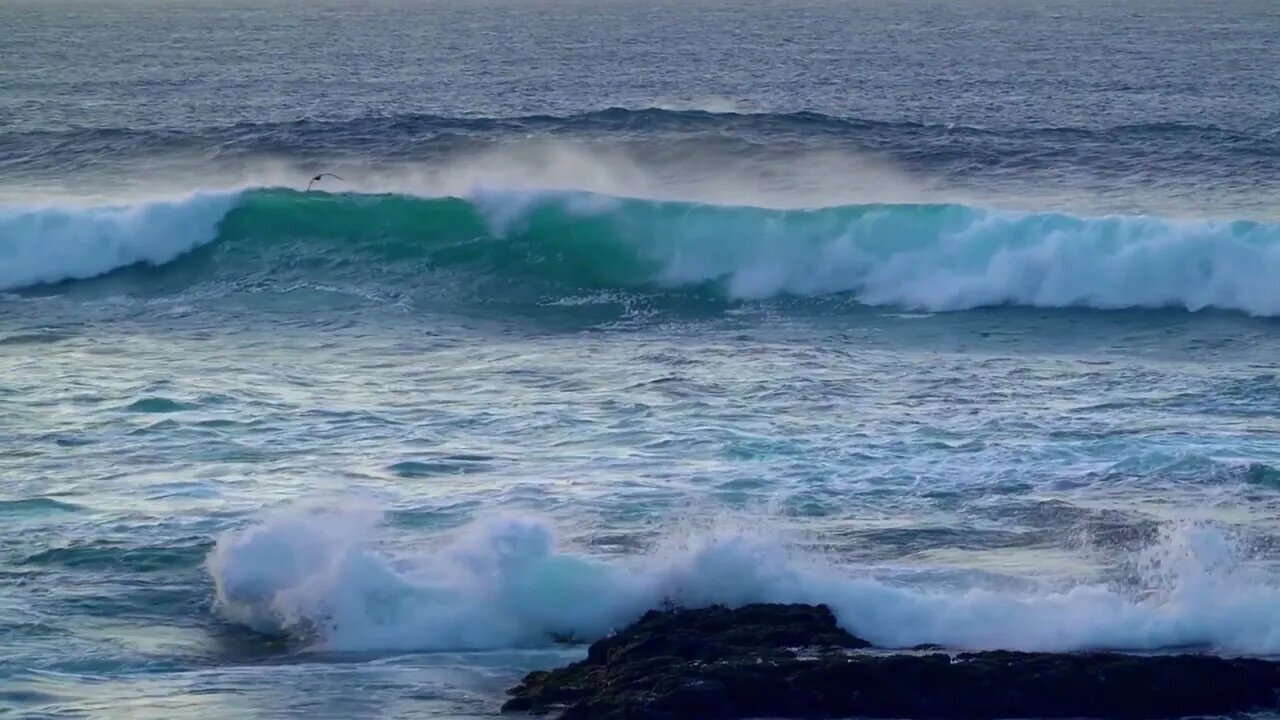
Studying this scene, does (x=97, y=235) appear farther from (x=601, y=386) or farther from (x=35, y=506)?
(x=35, y=506)

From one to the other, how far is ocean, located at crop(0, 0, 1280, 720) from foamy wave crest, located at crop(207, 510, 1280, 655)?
0.08 feet

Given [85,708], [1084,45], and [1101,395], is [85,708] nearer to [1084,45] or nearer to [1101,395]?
[1101,395]

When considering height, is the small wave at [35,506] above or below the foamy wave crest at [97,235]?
below

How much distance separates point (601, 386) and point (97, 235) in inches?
406

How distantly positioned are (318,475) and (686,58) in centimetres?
4702

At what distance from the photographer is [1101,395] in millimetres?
15055

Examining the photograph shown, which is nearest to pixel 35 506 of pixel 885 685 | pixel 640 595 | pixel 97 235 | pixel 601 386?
pixel 640 595

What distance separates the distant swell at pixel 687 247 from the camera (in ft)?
67.9

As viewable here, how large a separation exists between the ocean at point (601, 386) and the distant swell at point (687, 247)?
0.06m

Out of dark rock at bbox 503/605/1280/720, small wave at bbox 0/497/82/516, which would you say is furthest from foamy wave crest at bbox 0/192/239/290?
dark rock at bbox 503/605/1280/720

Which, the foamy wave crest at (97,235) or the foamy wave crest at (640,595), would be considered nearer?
the foamy wave crest at (640,595)

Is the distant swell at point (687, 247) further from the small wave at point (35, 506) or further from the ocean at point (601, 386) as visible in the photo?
the small wave at point (35, 506)

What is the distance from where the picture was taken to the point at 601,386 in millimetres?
15609

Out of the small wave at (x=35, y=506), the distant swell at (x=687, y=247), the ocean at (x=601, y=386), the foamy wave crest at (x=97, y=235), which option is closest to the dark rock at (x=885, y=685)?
the ocean at (x=601, y=386)
